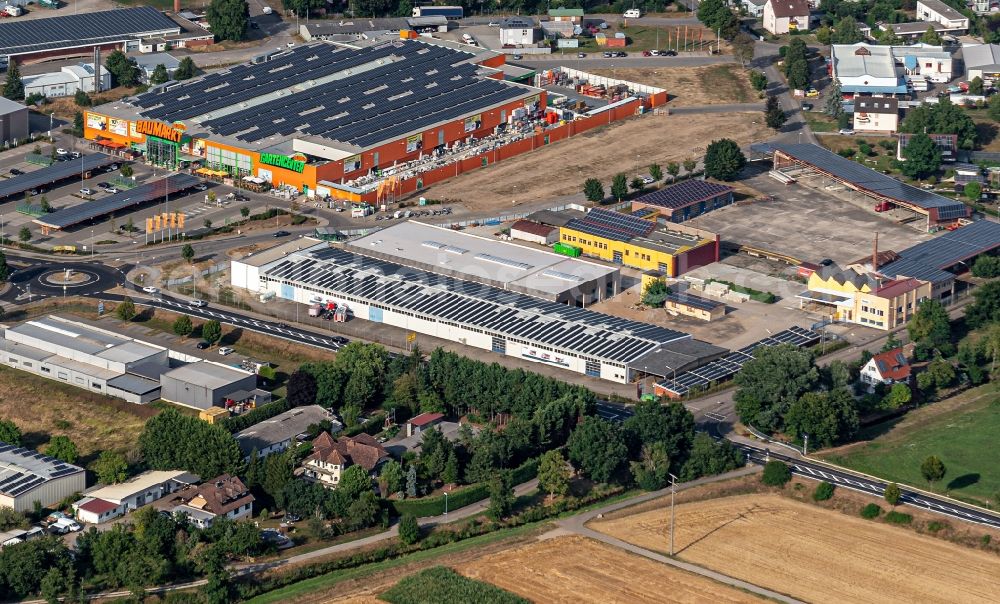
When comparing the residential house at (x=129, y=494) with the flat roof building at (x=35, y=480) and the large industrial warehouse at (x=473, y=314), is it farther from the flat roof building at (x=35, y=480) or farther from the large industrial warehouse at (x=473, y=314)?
the large industrial warehouse at (x=473, y=314)

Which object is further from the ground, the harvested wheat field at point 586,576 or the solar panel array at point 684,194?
the solar panel array at point 684,194

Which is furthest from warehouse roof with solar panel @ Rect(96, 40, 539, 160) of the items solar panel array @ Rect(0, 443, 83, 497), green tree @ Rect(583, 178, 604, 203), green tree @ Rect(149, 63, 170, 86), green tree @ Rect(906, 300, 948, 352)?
solar panel array @ Rect(0, 443, 83, 497)

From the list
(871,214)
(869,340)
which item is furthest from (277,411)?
(871,214)

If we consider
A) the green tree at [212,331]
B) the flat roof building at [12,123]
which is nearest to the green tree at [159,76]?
the flat roof building at [12,123]

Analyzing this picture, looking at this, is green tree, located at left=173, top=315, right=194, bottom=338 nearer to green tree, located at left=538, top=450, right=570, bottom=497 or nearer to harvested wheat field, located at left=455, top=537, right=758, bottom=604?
green tree, located at left=538, top=450, right=570, bottom=497

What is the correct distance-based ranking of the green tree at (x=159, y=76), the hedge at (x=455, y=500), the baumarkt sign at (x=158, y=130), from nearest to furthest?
the hedge at (x=455, y=500), the baumarkt sign at (x=158, y=130), the green tree at (x=159, y=76)

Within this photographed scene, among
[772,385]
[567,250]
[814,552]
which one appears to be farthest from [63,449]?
[567,250]
